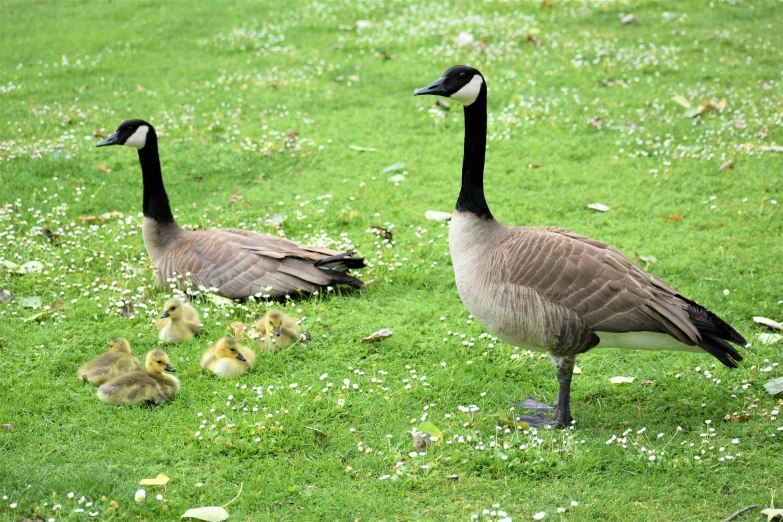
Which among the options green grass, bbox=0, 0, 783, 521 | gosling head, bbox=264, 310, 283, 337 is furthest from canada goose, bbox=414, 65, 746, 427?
gosling head, bbox=264, 310, 283, 337

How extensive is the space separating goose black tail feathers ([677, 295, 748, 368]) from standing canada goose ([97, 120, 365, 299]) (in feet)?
9.55

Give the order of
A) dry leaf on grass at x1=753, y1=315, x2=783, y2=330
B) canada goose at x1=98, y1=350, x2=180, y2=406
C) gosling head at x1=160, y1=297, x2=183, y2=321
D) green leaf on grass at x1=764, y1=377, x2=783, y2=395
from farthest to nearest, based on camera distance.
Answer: dry leaf on grass at x1=753, y1=315, x2=783, y2=330 < gosling head at x1=160, y1=297, x2=183, y2=321 < green leaf on grass at x1=764, y1=377, x2=783, y2=395 < canada goose at x1=98, y1=350, x2=180, y2=406

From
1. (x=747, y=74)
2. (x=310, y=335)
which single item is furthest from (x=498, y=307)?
(x=747, y=74)

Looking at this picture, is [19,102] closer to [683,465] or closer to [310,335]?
[310,335]

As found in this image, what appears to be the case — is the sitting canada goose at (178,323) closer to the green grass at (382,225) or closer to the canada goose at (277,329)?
the green grass at (382,225)

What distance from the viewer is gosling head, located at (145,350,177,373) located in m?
5.21

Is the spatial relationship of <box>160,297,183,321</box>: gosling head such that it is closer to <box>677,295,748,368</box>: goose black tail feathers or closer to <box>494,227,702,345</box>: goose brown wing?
<box>494,227,702,345</box>: goose brown wing

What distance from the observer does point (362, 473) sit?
4.60 metres

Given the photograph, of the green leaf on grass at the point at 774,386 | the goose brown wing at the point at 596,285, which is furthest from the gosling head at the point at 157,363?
the green leaf on grass at the point at 774,386

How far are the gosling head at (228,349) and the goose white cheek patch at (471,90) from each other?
7.72 feet

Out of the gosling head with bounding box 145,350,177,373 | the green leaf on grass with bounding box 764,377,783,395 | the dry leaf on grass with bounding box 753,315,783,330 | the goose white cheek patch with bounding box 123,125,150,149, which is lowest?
the green leaf on grass with bounding box 764,377,783,395

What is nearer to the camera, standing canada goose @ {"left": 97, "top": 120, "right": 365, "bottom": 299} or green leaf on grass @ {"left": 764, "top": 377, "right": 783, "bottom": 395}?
green leaf on grass @ {"left": 764, "top": 377, "right": 783, "bottom": 395}

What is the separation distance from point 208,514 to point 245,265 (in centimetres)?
291

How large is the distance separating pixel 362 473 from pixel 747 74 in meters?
10.2
